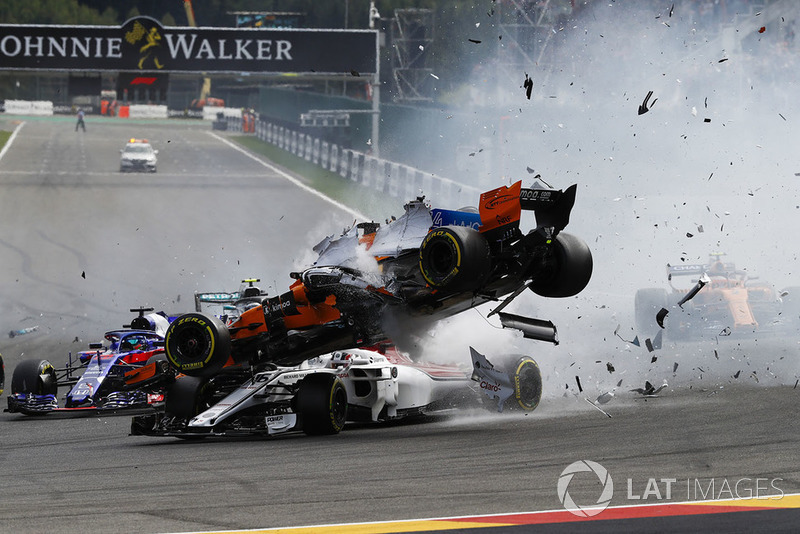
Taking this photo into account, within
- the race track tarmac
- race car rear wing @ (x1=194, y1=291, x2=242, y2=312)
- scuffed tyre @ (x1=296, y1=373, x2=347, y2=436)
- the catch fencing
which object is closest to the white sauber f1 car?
scuffed tyre @ (x1=296, y1=373, x2=347, y2=436)

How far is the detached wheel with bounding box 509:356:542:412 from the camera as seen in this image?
54.4 feet

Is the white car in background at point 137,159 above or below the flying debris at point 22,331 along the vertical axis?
above

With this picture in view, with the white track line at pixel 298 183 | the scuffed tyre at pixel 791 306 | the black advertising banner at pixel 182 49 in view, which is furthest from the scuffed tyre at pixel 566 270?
the black advertising banner at pixel 182 49

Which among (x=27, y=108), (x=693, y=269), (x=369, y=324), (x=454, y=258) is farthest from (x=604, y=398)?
(x=27, y=108)

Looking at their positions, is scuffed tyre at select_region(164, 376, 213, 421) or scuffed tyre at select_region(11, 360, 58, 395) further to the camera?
scuffed tyre at select_region(11, 360, 58, 395)

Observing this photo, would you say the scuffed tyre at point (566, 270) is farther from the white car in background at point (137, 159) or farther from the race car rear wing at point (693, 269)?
the white car in background at point (137, 159)

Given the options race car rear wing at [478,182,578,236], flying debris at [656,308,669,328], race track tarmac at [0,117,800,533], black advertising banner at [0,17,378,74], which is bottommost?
race track tarmac at [0,117,800,533]

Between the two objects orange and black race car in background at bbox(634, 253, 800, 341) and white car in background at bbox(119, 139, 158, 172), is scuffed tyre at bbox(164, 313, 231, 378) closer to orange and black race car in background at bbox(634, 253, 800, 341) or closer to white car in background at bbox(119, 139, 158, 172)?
Answer: orange and black race car in background at bbox(634, 253, 800, 341)

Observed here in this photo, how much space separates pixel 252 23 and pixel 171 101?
33.0m

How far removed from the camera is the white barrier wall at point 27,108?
7869 cm

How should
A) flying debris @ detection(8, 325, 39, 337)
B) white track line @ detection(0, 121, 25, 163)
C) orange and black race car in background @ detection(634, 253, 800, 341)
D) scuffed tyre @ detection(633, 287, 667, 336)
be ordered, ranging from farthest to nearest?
white track line @ detection(0, 121, 25, 163) → flying debris @ detection(8, 325, 39, 337) → orange and black race car in background @ detection(634, 253, 800, 341) → scuffed tyre @ detection(633, 287, 667, 336)

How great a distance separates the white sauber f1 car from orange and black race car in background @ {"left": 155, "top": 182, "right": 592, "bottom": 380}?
421mm

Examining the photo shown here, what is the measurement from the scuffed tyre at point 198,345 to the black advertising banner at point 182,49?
87.7 ft

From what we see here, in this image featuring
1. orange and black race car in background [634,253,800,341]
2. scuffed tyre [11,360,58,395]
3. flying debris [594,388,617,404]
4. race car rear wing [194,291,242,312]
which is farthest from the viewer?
orange and black race car in background [634,253,800,341]
